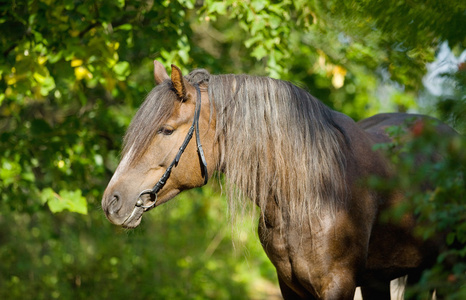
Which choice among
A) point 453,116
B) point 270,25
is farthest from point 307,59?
point 453,116

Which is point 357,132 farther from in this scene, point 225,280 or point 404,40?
point 225,280

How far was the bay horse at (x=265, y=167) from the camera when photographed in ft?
7.97

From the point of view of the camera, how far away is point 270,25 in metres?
3.80

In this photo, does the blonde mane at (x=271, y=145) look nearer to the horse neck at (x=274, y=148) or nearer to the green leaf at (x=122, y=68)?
the horse neck at (x=274, y=148)

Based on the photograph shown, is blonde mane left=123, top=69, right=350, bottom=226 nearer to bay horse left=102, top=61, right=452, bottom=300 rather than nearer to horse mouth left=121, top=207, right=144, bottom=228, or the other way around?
bay horse left=102, top=61, right=452, bottom=300

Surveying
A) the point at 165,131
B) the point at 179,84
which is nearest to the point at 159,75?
the point at 179,84

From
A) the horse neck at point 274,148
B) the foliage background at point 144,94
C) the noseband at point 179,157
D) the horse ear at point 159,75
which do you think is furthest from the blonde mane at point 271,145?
the foliage background at point 144,94

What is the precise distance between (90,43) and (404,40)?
2473 millimetres

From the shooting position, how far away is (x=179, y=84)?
245 cm

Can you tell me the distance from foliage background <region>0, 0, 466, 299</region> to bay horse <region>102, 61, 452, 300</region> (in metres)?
0.30

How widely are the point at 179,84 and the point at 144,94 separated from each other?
2.16m

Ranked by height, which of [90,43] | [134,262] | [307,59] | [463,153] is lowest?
[134,262]

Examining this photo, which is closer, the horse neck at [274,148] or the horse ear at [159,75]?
the horse neck at [274,148]

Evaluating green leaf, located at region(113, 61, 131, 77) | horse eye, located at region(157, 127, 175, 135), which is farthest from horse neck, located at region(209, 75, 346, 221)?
green leaf, located at region(113, 61, 131, 77)
